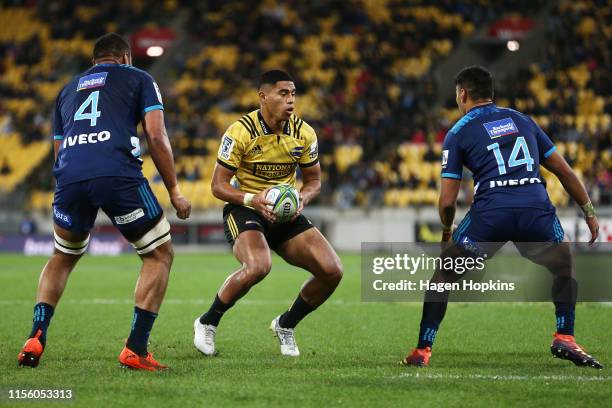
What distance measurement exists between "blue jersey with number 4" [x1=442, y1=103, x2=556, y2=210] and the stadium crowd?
15.2 m

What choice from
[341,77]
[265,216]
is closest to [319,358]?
[265,216]


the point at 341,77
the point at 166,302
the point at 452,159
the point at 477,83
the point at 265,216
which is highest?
the point at 341,77

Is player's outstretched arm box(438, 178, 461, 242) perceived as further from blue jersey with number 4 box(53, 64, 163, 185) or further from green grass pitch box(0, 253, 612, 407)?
blue jersey with number 4 box(53, 64, 163, 185)

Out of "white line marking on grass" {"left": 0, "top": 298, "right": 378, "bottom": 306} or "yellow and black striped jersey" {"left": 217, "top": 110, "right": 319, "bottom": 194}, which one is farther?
"white line marking on grass" {"left": 0, "top": 298, "right": 378, "bottom": 306}

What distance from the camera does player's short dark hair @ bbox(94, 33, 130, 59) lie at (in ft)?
22.5

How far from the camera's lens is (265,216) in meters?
7.48

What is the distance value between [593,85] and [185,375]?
2266cm

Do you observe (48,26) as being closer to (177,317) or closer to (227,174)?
(177,317)

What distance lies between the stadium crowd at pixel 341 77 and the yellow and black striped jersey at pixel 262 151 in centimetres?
1464

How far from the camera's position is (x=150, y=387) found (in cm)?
587

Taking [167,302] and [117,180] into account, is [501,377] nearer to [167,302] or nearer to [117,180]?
[117,180]

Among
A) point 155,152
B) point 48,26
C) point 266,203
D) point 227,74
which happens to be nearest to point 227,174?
point 266,203

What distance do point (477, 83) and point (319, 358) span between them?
236cm

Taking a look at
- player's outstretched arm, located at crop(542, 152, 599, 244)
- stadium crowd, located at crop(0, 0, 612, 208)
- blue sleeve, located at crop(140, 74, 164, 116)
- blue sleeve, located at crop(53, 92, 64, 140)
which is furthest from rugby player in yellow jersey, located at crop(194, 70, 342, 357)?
stadium crowd, located at crop(0, 0, 612, 208)
